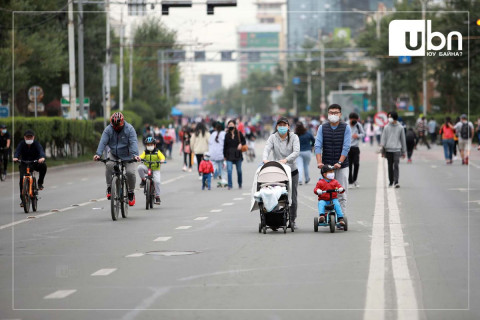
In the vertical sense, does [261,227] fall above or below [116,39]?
below

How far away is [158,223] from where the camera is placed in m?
18.8

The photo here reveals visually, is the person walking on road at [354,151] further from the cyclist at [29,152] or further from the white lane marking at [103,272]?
the white lane marking at [103,272]

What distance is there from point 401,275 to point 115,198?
342 inches

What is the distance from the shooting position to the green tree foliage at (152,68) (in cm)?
9788

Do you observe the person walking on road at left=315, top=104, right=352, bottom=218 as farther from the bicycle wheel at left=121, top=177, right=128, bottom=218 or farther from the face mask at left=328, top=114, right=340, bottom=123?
the bicycle wheel at left=121, top=177, right=128, bottom=218

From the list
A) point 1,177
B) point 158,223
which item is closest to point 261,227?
point 158,223

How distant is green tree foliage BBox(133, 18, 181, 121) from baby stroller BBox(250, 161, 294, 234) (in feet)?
222

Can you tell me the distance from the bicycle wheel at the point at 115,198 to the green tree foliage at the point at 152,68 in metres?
64.3

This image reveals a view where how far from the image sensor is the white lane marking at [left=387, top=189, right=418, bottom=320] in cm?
934

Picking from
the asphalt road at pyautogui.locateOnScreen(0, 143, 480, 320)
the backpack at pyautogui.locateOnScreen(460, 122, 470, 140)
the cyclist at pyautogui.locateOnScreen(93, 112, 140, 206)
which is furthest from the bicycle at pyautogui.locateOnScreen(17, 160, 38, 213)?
the backpack at pyautogui.locateOnScreen(460, 122, 470, 140)

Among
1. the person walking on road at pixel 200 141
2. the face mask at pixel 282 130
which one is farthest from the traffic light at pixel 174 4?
the face mask at pixel 282 130

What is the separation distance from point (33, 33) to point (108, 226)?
161ft

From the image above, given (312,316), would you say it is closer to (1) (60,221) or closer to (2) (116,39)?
(1) (60,221)

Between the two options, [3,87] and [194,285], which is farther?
[3,87]
